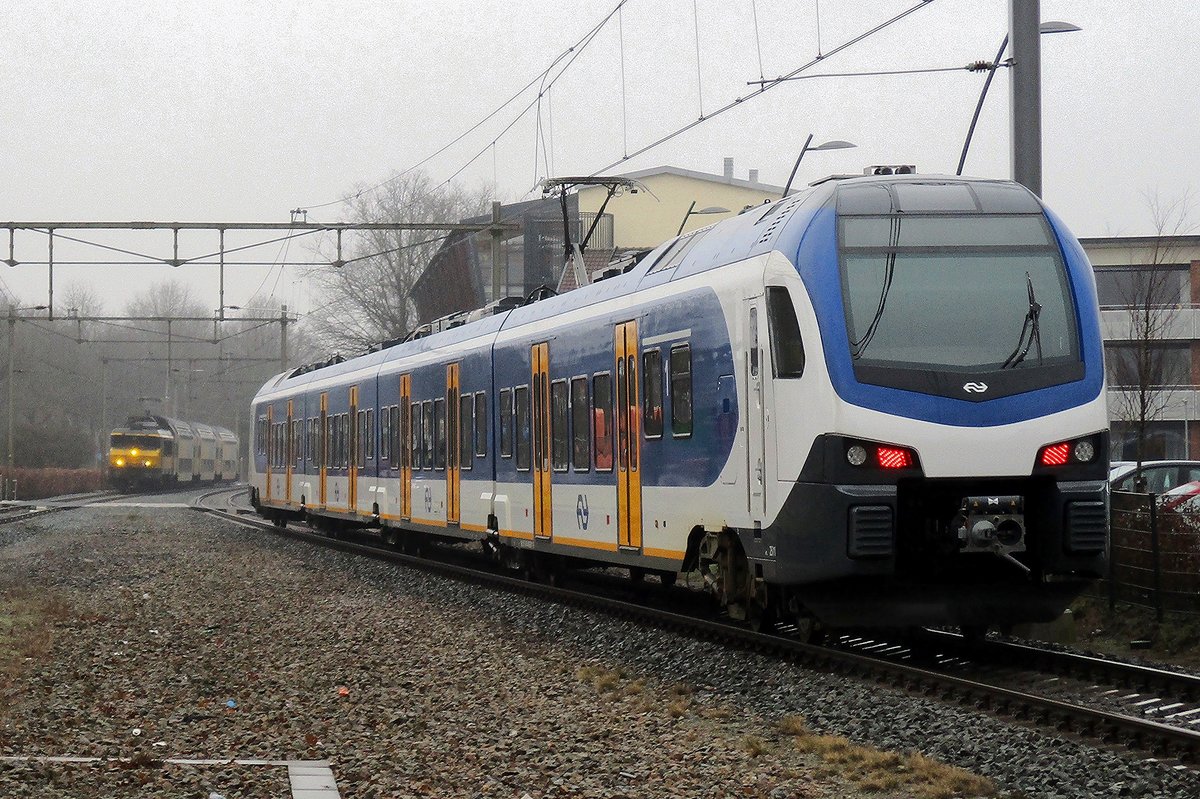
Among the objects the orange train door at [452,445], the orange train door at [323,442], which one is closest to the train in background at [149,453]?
the orange train door at [323,442]

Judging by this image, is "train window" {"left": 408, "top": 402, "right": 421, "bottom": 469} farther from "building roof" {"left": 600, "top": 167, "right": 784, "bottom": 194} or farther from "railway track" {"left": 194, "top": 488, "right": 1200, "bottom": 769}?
"building roof" {"left": 600, "top": 167, "right": 784, "bottom": 194}

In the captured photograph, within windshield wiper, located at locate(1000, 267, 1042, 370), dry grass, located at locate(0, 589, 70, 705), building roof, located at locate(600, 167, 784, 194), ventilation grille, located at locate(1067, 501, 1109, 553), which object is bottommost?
dry grass, located at locate(0, 589, 70, 705)

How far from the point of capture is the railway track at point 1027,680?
837 centimetres

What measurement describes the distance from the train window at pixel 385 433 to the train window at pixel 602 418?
34.4ft

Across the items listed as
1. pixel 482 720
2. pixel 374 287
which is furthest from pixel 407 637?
pixel 374 287

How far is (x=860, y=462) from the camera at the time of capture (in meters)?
10.5

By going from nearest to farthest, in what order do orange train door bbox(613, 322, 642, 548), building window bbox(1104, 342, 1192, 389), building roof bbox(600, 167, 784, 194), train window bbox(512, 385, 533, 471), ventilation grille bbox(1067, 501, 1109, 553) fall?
ventilation grille bbox(1067, 501, 1109, 553) < orange train door bbox(613, 322, 642, 548) < train window bbox(512, 385, 533, 471) < building window bbox(1104, 342, 1192, 389) < building roof bbox(600, 167, 784, 194)

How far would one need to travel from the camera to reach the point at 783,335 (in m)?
11.2

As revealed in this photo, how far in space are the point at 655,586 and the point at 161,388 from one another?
10001cm

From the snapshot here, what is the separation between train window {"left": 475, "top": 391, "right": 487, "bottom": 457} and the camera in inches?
795

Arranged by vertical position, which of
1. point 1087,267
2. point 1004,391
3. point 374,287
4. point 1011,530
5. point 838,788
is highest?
point 374,287

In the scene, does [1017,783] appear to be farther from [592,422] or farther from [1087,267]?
[592,422]

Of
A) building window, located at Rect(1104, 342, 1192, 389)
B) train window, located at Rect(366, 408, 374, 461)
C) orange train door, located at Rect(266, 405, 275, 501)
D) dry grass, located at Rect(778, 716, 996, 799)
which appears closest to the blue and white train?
dry grass, located at Rect(778, 716, 996, 799)

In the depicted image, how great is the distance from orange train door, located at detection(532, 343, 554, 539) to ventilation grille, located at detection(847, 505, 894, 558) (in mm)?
7274
